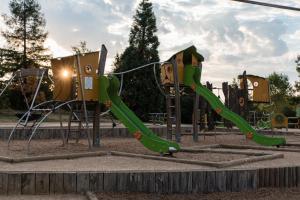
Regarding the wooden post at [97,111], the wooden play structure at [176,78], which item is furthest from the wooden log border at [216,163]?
the wooden play structure at [176,78]

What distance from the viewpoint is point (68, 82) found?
11.5m

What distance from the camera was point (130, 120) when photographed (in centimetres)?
1083

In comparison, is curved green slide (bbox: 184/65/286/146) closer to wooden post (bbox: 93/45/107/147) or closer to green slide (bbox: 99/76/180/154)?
green slide (bbox: 99/76/180/154)

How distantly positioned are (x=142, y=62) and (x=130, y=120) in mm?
32772

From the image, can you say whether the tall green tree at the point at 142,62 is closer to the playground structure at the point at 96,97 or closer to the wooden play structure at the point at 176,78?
the wooden play structure at the point at 176,78

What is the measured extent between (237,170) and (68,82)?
548cm

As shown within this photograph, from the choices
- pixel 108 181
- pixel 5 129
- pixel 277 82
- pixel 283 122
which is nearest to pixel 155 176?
pixel 108 181

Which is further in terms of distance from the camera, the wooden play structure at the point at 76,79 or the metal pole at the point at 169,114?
the metal pole at the point at 169,114

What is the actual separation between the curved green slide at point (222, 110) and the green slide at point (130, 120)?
11.2ft

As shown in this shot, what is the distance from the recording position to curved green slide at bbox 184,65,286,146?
13.1 m

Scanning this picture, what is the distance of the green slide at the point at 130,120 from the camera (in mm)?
9830

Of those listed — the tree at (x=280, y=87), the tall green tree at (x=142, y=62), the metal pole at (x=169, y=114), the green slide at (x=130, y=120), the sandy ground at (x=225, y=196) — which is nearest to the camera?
the sandy ground at (x=225, y=196)

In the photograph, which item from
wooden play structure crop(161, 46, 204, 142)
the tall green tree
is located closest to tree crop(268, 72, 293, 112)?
the tall green tree

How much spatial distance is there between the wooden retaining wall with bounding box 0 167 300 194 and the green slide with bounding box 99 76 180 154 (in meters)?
2.35
